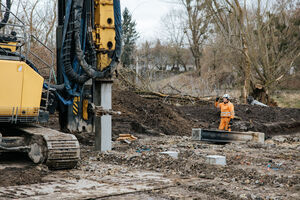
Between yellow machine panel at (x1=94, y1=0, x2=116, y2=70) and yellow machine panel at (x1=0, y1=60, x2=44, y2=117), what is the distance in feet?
6.99

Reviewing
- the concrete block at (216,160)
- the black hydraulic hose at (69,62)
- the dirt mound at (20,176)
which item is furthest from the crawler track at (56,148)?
the concrete block at (216,160)

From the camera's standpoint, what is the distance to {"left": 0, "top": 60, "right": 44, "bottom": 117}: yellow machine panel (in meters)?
6.93

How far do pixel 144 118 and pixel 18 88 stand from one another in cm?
802

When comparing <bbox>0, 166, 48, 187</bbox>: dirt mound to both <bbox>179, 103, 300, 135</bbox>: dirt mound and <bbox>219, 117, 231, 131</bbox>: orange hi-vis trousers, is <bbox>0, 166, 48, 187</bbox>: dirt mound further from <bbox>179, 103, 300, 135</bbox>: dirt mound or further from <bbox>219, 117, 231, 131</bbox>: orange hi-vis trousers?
<bbox>179, 103, 300, 135</bbox>: dirt mound

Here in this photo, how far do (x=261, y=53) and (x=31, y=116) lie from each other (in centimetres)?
2204

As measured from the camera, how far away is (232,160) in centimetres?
844

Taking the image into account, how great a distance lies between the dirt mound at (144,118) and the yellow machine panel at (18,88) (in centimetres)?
580

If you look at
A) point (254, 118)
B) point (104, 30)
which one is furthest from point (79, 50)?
point (254, 118)

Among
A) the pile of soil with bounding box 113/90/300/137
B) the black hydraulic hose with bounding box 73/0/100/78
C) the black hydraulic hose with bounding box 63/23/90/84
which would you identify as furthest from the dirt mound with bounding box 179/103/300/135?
the black hydraulic hose with bounding box 73/0/100/78

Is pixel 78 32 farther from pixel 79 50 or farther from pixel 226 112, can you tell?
pixel 226 112

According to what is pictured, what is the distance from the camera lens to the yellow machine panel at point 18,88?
6.93 meters

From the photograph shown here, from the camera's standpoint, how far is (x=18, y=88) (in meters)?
7.03

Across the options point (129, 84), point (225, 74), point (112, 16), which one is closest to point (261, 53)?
point (225, 74)

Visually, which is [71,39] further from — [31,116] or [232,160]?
[232,160]
